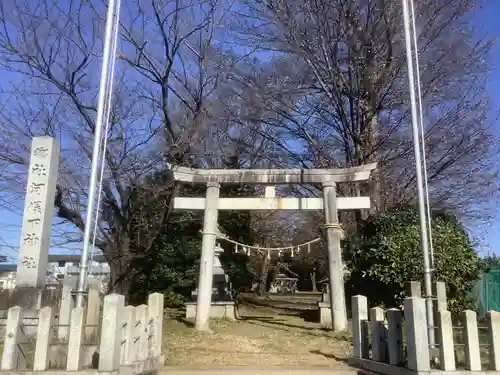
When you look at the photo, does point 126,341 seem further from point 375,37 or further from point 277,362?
point 375,37

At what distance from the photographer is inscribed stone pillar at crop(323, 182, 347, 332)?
42.7ft

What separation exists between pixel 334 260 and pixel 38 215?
7289 mm

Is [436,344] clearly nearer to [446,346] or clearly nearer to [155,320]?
[446,346]

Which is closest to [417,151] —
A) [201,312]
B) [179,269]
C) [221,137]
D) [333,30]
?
[201,312]

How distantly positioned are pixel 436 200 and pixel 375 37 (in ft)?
17.1

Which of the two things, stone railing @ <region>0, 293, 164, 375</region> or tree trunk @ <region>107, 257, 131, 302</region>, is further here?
tree trunk @ <region>107, 257, 131, 302</region>

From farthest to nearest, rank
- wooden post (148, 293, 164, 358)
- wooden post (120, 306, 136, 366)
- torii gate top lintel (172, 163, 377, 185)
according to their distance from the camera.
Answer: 1. torii gate top lintel (172, 163, 377, 185)
2. wooden post (148, 293, 164, 358)
3. wooden post (120, 306, 136, 366)

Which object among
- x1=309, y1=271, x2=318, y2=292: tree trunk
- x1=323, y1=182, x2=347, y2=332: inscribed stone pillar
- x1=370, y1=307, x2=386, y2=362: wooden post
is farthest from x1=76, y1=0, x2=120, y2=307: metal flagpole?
x1=309, y1=271, x2=318, y2=292: tree trunk

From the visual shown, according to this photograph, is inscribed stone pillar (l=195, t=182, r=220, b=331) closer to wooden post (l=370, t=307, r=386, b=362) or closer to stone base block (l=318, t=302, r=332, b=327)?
stone base block (l=318, t=302, r=332, b=327)

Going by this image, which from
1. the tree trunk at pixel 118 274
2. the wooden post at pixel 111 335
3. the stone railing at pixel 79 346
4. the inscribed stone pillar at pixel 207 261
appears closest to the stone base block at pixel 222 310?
the inscribed stone pillar at pixel 207 261

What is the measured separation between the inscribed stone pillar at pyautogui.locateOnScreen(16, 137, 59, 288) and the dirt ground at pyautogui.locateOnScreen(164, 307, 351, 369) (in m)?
3.25

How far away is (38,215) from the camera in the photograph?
11500 millimetres

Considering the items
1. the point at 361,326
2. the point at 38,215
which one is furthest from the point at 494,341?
the point at 38,215

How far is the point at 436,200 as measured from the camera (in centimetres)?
1593
